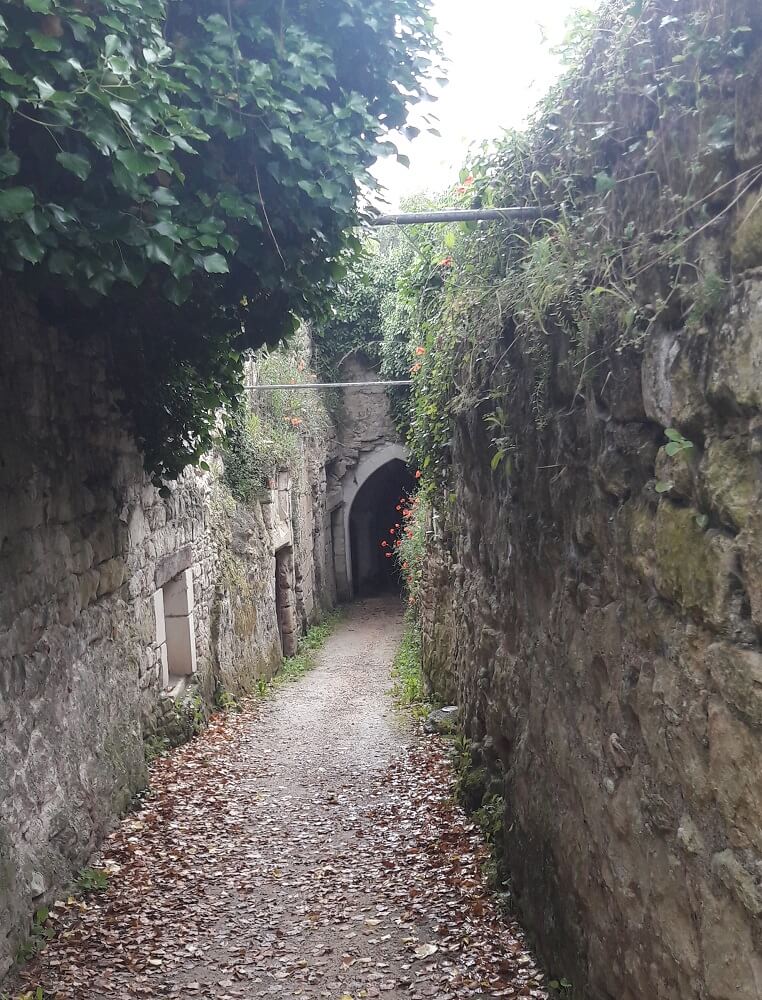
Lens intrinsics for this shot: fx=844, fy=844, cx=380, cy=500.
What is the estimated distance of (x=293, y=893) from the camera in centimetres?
431

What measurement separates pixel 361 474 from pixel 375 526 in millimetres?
3386

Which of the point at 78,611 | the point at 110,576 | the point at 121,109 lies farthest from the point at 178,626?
the point at 121,109

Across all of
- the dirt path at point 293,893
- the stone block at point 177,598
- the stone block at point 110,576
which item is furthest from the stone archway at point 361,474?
the stone block at point 110,576

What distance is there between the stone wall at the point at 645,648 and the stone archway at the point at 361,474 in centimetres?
1263

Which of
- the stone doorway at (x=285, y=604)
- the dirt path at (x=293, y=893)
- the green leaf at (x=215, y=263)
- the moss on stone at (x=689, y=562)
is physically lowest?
the dirt path at (x=293, y=893)

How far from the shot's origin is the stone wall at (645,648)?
1.85 meters

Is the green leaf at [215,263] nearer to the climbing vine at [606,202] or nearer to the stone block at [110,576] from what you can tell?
the climbing vine at [606,202]

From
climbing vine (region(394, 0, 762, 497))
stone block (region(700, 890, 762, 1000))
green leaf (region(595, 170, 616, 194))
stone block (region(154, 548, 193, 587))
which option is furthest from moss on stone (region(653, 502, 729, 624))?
stone block (region(154, 548, 193, 587))

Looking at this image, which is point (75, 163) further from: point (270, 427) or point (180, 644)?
point (270, 427)

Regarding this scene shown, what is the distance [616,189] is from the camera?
259 centimetres

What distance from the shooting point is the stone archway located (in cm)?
1678

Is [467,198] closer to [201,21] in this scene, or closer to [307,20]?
[307,20]

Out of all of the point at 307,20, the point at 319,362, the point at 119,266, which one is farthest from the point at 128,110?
the point at 319,362

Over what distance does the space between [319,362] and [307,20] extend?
465 inches
